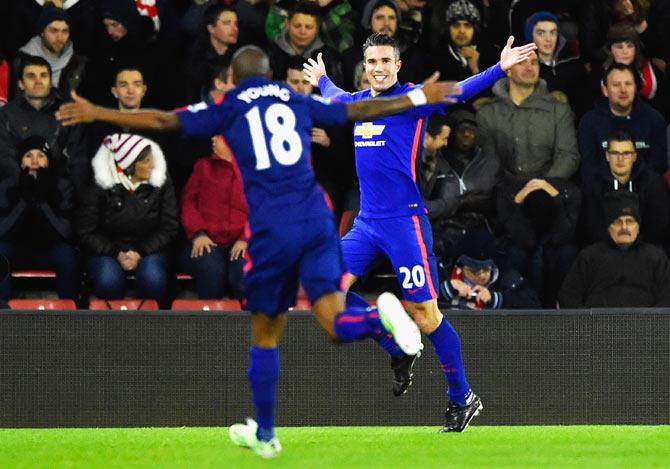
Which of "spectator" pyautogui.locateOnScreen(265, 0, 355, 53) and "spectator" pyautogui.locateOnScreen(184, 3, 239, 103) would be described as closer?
"spectator" pyautogui.locateOnScreen(184, 3, 239, 103)

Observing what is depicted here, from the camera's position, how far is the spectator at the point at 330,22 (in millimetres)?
13438

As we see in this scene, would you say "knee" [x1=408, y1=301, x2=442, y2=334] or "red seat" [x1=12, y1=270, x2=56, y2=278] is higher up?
"knee" [x1=408, y1=301, x2=442, y2=334]

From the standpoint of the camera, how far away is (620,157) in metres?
12.6

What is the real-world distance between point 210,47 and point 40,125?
5.24 ft

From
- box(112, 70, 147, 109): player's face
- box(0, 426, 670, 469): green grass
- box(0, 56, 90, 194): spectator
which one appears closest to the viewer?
box(0, 426, 670, 469): green grass

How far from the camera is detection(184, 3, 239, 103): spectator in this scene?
13.0 metres

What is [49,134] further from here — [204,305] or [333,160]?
[333,160]

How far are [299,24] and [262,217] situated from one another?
17.3 feet

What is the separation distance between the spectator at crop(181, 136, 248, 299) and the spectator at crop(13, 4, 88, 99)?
4.64 feet

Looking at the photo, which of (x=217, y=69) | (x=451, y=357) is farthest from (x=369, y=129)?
(x=217, y=69)

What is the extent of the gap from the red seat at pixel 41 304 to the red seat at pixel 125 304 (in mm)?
177

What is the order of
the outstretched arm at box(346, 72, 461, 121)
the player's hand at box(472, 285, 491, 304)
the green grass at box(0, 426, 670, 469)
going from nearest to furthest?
the outstretched arm at box(346, 72, 461, 121) → the green grass at box(0, 426, 670, 469) → the player's hand at box(472, 285, 491, 304)

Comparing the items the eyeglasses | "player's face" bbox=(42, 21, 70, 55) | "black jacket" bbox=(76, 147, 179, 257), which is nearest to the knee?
"black jacket" bbox=(76, 147, 179, 257)

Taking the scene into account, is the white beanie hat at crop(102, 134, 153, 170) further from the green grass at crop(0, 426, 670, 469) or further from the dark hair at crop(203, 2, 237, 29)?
the green grass at crop(0, 426, 670, 469)
